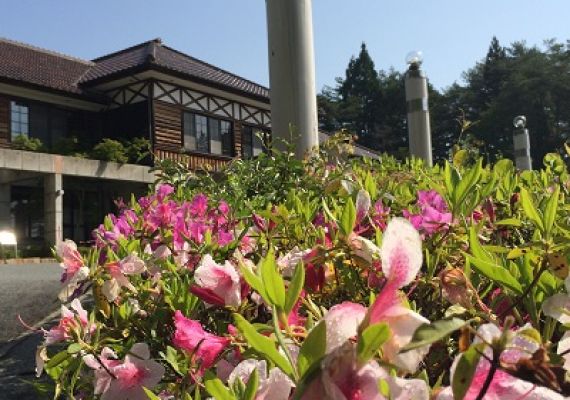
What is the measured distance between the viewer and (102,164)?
46.1 ft

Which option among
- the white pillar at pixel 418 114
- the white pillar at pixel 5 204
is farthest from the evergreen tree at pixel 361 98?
the white pillar at pixel 418 114

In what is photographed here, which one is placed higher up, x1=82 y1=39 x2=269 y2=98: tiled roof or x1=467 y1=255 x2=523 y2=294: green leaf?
x1=82 y1=39 x2=269 y2=98: tiled roof

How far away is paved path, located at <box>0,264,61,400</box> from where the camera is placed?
9.14ft

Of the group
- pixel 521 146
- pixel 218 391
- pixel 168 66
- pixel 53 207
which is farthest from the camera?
pixel 168 66

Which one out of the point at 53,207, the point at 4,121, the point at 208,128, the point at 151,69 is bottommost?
the point at 53,207

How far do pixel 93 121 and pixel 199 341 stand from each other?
57.7ft

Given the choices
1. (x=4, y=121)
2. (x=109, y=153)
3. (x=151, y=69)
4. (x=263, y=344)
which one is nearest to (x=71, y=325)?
(x=263, y=344)

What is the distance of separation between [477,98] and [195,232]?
186ft

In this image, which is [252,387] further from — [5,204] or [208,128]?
[208,128]

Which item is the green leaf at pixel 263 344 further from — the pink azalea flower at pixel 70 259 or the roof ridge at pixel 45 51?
the roof ridge at pixel 45 51

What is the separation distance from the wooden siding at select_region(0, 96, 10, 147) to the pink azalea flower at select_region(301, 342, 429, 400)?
52.3 ft

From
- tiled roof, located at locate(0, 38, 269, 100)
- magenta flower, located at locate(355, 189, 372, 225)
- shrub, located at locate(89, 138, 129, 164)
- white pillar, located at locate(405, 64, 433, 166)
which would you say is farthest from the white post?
magenta flower, located at locate(355, 189, 372, 225)

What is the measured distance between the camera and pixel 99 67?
18578mm

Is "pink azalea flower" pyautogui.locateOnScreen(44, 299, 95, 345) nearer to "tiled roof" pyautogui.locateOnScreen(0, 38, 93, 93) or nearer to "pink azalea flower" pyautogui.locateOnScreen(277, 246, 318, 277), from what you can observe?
"pink azalea flower" pyautogui.locateOnScreen(277, 246, 318, 277)
